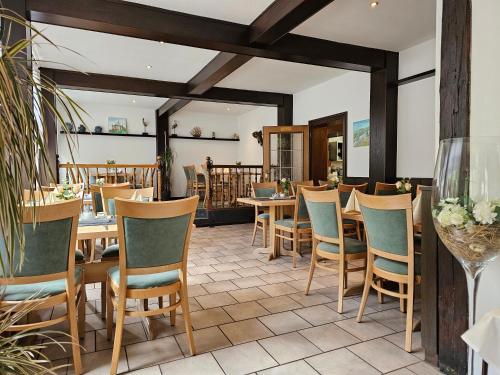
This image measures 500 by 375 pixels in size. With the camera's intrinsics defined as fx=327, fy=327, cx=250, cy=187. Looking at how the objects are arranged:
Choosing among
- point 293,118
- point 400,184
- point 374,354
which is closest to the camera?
point 374,354

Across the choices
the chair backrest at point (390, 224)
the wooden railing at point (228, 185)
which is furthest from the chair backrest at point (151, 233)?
the wooden railing at point (228, 185)

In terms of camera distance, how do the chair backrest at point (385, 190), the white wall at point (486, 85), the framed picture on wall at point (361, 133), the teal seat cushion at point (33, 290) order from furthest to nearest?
the framed picture on wall at point (361, 133)
the chair backrest at point (385, 190)
the teal seat cushion at point (33, 290)
the white wall at point (486, 85)

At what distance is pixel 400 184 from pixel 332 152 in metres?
5.90

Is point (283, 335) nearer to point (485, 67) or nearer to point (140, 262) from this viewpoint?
point (140, 262)

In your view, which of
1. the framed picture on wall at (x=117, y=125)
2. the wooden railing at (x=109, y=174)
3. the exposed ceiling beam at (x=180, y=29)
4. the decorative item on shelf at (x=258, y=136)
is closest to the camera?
the exposed ceiling beam at (x=180, y=29)

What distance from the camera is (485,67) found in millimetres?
1754

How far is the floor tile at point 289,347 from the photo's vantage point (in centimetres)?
211

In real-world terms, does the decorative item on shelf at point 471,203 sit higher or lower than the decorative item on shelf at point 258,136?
lower

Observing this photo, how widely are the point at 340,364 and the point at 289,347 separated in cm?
35

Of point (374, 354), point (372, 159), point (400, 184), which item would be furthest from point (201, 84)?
point (374, 354)

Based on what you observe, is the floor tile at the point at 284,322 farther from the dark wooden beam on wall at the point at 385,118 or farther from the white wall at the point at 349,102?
the white wall at the point at 349,102

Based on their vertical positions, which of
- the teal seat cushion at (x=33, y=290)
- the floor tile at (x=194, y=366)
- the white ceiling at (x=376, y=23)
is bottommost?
the floor tile at (x=194, y=366)

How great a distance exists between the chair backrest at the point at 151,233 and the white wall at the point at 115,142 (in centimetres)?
894

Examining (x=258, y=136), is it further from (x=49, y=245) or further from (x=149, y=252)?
(x=49, y=245)
